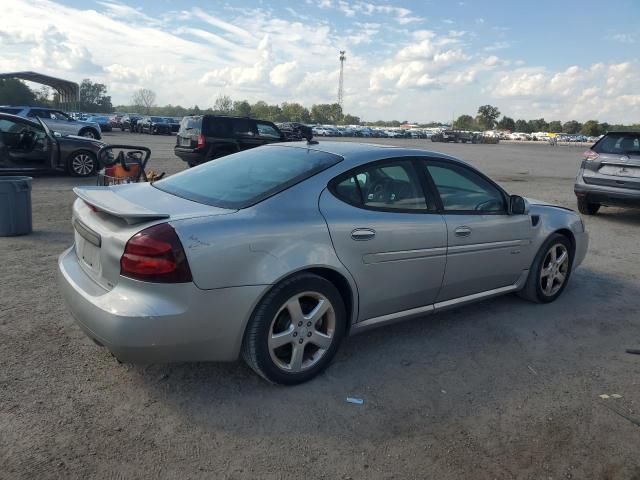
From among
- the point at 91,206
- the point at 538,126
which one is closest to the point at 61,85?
the point at 91,206

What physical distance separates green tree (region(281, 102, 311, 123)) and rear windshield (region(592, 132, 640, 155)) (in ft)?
362

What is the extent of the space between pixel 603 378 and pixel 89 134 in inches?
937

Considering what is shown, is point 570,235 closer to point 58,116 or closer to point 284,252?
point 284,252

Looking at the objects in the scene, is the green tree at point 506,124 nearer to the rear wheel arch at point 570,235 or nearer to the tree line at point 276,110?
the tree line at point 276,110

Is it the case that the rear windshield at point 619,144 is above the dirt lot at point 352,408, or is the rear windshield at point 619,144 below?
above

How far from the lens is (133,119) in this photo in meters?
46.2

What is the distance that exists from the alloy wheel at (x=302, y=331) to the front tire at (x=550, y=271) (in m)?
2.39

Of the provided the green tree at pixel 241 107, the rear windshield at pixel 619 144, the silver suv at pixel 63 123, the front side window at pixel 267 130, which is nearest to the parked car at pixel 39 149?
the front side window at pixel 267 130

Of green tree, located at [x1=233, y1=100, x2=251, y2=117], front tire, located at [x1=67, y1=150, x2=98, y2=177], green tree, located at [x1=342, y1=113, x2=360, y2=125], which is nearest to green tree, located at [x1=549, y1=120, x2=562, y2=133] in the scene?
green tree, located at [x1=342, y1=113, x2=360, y2=125]

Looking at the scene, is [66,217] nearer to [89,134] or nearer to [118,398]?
[118,398]

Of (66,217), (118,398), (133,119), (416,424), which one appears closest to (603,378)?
(416,424)

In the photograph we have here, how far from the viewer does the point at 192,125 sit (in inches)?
594

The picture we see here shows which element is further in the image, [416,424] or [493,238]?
[493,238]

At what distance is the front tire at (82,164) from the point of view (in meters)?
12.2
